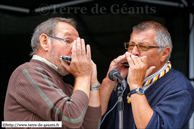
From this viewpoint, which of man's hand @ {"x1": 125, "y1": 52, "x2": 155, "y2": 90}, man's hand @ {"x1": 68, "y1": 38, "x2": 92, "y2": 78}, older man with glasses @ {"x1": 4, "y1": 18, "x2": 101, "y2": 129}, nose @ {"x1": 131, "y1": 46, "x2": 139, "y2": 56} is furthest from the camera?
nose @ {"x1": 131, "y1": 46, "x2": 139, "y2": 56}

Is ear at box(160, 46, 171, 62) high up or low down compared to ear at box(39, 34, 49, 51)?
down

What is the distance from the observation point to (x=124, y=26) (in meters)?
3.61

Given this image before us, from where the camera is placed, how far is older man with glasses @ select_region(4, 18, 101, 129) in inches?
58.6

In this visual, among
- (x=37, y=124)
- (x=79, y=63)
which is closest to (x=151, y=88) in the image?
(x=79, y=63)

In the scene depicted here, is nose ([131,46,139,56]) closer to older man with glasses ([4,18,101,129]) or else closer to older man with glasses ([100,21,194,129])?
older man with glasses ([100,21,194,129])

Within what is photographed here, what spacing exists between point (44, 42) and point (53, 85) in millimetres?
437

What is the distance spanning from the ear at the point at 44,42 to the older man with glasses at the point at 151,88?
728 millimetres

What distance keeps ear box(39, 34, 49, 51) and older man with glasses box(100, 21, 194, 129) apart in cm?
73

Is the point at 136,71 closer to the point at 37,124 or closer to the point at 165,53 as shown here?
the point at 165,53

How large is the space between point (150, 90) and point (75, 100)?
36.4 inches

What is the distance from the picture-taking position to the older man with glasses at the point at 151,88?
6.12 feet

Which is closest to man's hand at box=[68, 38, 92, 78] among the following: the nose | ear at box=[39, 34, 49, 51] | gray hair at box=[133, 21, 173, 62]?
ear at box=[39, 34, 49, 51]

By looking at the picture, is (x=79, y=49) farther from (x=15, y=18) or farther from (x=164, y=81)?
(x=15, y=18)

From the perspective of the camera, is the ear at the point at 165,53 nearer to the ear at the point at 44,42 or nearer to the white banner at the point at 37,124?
the ear at the point at 44,42
